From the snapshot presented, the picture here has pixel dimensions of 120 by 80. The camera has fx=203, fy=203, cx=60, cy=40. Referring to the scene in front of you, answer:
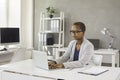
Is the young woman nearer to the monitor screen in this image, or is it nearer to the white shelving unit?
the monitor screen

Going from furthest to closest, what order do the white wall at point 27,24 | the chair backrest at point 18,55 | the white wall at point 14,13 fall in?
the white wall at point 27,24 < the white wall at point 14,13 < the chair backrest at point 18,55

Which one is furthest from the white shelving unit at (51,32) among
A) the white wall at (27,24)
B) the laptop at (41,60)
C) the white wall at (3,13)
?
the laptop at (41,60)

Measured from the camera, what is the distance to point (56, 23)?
5.03 meters

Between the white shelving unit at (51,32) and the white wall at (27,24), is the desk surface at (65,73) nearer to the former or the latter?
the white shelving unit at (51,32)

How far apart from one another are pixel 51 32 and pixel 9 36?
1.11 metres

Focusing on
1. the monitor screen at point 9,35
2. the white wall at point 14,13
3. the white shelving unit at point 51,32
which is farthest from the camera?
the white wall at point 14,13

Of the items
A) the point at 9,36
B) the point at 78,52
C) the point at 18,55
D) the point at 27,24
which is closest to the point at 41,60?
the point at 78,52

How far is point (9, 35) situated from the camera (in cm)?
449

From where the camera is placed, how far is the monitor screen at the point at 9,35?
4.35 metres

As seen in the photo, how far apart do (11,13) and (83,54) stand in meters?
3.36

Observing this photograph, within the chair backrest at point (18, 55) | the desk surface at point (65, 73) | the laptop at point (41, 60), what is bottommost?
the chair backrest at point (18, 55)

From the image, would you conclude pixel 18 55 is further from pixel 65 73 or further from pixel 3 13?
pixel 65 73

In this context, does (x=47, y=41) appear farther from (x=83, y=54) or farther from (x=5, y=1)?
(x=83, y=54)

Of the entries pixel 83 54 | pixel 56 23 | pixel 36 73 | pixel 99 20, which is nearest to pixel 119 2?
pixel 99 20
